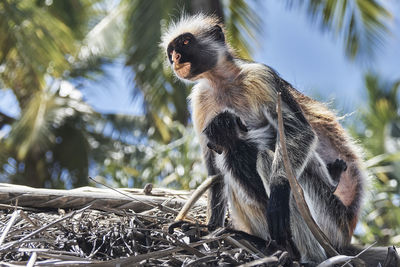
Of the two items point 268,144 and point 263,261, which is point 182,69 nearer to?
point 268,144

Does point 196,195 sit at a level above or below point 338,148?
below

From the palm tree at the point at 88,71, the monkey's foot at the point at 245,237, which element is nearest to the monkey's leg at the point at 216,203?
the monkey's foot at the point at 245,237

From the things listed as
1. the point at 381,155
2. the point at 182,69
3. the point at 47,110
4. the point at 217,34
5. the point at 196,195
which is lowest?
the point at 47,110

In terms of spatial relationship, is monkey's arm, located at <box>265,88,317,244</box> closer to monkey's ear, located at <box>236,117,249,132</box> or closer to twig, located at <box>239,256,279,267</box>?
monkey's ear, located at <box>236,117,249,132</box>

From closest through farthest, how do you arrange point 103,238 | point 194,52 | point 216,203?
point 103,238 → point 216,203 → point 194,52

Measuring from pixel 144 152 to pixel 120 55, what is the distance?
9059 mm

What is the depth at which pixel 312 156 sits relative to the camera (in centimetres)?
384

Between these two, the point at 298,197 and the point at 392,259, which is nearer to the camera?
the point at 298,197

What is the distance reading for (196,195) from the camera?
12.5 ft

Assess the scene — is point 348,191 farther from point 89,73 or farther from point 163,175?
point 89,73

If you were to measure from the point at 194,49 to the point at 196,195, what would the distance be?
1.21 metres

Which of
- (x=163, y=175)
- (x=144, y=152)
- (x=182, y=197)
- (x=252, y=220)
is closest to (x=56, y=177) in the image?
(x=144, y=152)

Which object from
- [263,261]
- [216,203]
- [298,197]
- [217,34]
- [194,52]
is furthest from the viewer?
[217,34]

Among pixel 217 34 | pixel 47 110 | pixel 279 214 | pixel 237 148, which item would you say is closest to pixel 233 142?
pixel 237 148
